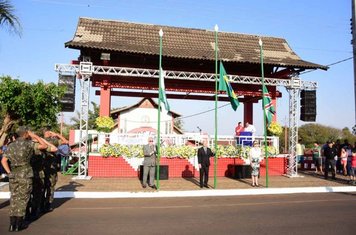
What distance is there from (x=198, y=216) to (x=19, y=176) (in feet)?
12.1

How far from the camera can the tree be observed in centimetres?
1278

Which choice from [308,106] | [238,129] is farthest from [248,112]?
[308,106]

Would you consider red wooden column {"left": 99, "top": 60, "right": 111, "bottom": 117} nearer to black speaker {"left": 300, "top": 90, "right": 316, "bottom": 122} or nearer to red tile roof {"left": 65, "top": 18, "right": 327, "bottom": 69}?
red tile roof {"left": 65, "top": 18, "right": 327, "bottom": 69}

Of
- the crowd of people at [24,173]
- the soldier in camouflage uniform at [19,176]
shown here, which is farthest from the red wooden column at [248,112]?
the soldier in camouflage uniform at [19,176]

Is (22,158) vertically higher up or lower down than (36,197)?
higher up

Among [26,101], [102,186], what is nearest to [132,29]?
[26,101]

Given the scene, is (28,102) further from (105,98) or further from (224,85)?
(224,85)

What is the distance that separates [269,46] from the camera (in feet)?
71.6

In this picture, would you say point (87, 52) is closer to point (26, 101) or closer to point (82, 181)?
point (26, 101)

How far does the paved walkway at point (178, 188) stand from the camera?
1133 cm

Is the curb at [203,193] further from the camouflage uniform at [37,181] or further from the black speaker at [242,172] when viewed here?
the black speaker at [242,172]

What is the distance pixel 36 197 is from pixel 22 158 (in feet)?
4.56

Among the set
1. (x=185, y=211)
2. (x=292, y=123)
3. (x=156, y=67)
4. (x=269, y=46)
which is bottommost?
(x=185, y=211)

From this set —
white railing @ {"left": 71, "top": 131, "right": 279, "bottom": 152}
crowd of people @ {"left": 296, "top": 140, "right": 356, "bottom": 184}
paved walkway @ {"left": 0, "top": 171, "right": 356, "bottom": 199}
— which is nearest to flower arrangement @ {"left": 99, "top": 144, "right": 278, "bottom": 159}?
white railing @ {"left": 71, "top": 131, "right": 279, "bottom": 152}
